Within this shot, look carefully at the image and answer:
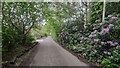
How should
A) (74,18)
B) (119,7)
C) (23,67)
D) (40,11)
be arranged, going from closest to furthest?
(23,67) → (119,7) → (40,11) → (74,18)

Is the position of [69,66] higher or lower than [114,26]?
lower

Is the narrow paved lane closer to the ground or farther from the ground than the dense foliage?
closer to the ground

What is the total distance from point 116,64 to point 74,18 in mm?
10791

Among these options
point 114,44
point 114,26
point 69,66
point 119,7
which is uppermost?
point 119,7

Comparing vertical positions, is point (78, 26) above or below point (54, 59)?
above

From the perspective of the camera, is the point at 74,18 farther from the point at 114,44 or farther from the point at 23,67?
the point at 23,67

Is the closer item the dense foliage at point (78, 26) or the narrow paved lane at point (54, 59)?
the narrow paved lane at point (54, 59)

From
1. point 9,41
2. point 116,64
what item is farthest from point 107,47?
point 9,41

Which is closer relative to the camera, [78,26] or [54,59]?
[54,59]

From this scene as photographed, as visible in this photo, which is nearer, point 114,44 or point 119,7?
point 114,44

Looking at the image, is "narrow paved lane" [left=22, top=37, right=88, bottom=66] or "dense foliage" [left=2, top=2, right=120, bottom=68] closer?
"narrow paved lane" [left=22, top=37, right=88, bottom=66]

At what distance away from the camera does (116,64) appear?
6531 mm

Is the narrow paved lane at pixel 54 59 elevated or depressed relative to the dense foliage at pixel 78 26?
depressed

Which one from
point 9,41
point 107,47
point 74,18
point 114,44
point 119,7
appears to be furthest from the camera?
point 74,18
